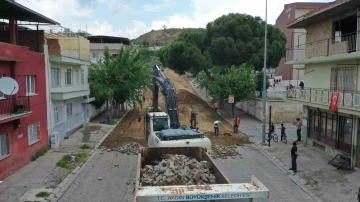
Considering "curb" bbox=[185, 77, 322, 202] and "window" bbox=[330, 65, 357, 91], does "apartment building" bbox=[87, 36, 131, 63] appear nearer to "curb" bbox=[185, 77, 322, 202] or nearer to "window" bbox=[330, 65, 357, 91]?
"curb" bbox=[185, 77, 322, 202]

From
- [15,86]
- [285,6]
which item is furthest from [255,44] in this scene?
[15,86]

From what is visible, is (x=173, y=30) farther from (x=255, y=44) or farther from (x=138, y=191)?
(x=138, y=191)

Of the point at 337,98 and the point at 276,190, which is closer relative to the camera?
the point at 276,190

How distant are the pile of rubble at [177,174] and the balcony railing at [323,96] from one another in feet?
29.8

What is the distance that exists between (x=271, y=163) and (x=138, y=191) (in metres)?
13.4

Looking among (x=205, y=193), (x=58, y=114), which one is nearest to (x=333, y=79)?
(x=205, y=193)

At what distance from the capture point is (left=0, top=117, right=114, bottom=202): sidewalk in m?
13.8

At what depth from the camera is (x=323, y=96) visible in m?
20.0

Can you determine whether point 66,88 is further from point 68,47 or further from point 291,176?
point 291,176

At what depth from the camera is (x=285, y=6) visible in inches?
2024

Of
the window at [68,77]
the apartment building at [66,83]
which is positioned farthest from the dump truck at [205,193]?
the window at [68,77]

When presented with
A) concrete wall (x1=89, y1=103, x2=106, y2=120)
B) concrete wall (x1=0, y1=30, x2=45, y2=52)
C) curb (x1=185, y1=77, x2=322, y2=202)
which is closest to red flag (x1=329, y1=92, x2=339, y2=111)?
curb (x1=185, y1=77, x2=322, y2=202)

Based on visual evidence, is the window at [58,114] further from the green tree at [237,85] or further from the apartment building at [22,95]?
the green tree at [237,85]

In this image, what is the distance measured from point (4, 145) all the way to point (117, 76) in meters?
17.8
